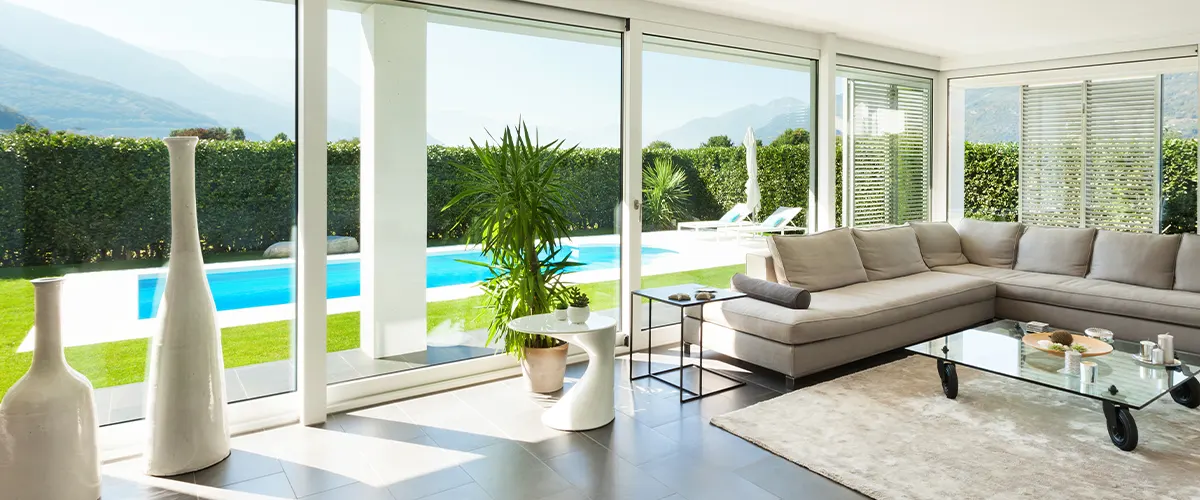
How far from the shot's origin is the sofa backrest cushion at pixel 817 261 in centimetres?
505

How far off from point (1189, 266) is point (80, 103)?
7.04 m

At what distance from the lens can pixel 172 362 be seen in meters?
3.00

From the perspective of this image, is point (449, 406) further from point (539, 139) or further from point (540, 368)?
point (539, 139)

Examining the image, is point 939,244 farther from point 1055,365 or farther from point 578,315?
point 578,315

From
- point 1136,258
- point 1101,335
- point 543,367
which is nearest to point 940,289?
point 1101,335

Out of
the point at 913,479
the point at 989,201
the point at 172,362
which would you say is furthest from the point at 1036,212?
the point at 172,362

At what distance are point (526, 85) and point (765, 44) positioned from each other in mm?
2196

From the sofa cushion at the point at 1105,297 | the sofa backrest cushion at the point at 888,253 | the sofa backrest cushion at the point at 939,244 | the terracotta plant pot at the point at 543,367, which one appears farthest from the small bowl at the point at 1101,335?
the terracotta plant pot at the point at 543,367

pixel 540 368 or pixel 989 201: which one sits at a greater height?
pixel 989 201

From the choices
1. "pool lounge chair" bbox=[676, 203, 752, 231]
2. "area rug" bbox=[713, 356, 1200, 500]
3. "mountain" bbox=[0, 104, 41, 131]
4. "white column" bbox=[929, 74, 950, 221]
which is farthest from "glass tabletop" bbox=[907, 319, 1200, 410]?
"mountain" bbox=[0, 104, 41, 131]

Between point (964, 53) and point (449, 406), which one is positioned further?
point (964, 53)

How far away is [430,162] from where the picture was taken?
4.21 metres

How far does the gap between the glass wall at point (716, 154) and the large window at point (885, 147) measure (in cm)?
67

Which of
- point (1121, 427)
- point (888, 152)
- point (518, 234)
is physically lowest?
point (1121, 427)
